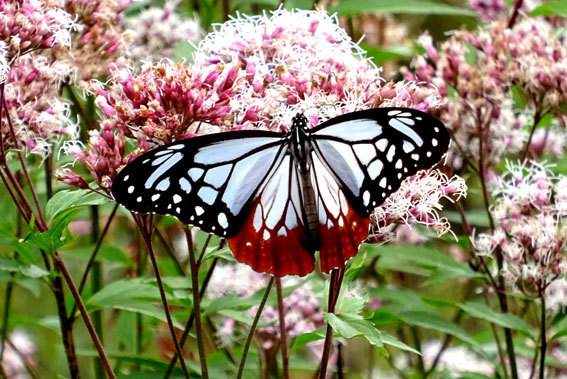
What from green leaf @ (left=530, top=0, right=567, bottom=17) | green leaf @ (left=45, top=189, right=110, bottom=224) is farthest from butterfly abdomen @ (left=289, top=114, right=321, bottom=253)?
green leaf @ (left=530, top=0, right=567, bottom=17)

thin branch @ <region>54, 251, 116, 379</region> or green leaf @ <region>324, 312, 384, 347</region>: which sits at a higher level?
green leaf @ <region>324, 312, 384, 347</region>

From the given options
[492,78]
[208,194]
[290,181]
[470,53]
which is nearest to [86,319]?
[208,194]

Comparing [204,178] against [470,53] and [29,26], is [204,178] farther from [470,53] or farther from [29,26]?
[470,53]

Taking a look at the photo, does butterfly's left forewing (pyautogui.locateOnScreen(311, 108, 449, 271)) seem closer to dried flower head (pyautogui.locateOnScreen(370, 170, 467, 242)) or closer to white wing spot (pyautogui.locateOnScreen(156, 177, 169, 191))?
dried flower head (pyautogui.locateOnScreen(370, 170, 467, 242))

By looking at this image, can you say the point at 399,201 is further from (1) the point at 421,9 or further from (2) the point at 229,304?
(1) the point at 421,9

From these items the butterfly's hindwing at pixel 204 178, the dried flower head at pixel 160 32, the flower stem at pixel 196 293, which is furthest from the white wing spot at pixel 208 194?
the dried flower head at pixel 160 32

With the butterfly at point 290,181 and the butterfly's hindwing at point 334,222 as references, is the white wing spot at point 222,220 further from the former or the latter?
the butterfly's hindwing at point 334,222
